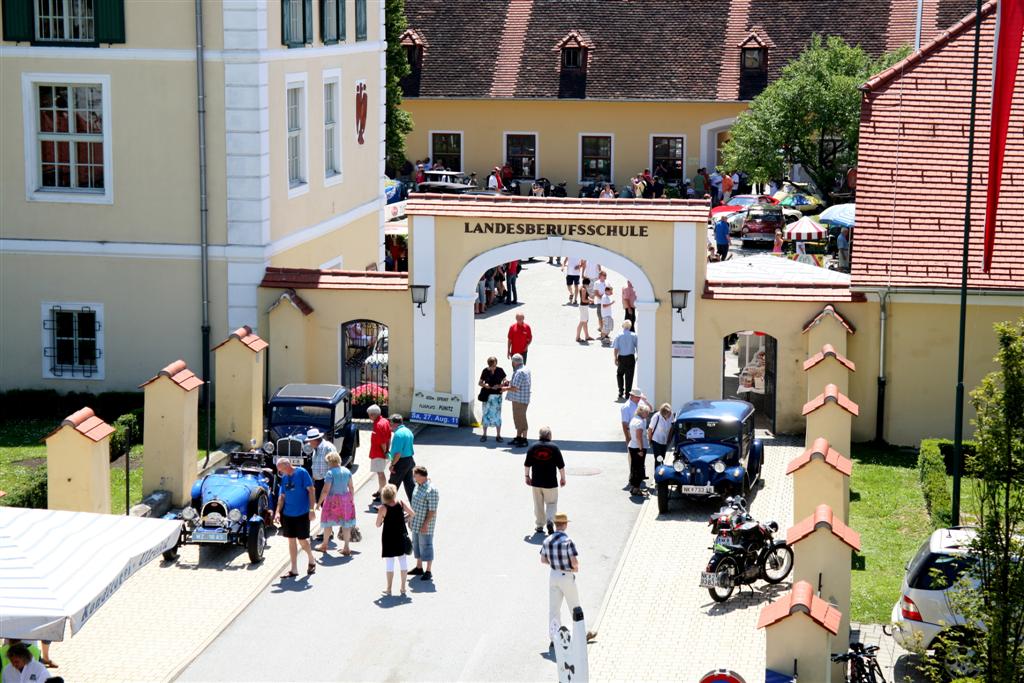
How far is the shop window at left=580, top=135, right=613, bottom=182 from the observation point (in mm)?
57750

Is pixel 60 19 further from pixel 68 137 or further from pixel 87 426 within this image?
pixel 87 426

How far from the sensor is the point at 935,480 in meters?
24.5

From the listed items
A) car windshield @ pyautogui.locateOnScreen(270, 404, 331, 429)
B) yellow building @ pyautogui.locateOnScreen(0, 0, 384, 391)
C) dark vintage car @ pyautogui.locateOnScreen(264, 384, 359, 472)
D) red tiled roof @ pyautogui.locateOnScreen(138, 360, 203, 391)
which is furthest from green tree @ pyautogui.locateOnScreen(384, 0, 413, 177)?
red tiled roof @ pyautogui.locateOnScreen(138, 360, 203, 391)

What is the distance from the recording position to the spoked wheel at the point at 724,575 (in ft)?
67.3

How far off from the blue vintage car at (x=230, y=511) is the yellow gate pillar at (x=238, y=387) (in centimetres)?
396

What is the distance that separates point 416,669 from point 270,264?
42.7ft

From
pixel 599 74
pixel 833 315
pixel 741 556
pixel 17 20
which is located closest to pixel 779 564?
pixel 741 556

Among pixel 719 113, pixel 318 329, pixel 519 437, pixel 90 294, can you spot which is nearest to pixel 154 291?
pixel 90 294

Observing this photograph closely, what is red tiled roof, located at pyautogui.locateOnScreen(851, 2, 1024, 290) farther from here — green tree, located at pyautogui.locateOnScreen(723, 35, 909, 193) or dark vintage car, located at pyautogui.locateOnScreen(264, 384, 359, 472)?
green tree, located at pyautogui.locateOnScreen(723, 35, 909, 193)

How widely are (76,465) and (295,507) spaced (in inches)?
116

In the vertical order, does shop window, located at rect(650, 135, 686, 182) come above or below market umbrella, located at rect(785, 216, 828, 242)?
above

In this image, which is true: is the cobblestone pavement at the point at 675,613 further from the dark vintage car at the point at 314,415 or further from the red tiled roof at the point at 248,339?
the red tiled roof at the point at 248,339

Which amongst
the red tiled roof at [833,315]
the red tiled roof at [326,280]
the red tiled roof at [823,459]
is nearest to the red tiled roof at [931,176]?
the red tiled roof at [833,315]

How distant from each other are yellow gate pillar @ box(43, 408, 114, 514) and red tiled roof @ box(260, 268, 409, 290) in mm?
8152
